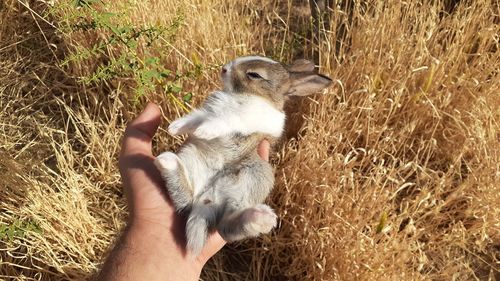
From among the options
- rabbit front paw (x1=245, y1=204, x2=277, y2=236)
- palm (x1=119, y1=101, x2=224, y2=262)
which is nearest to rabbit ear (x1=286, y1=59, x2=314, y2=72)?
palm (x1=119, y1=101, x2=224, y2=262)

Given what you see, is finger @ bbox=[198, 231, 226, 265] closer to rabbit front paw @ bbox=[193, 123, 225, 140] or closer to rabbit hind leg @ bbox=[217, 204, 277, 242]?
rabbit hind leg @ bbox=[217, 204, 277, 242]

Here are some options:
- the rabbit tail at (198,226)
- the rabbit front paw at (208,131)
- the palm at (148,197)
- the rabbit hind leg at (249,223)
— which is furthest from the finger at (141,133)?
the rabbit hind leg at (249,223)

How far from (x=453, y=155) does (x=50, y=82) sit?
2497 mm

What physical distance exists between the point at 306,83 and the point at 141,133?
74 cm

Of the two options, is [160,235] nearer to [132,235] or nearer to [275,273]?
[132,235]

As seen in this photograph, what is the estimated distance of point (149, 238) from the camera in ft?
7.25

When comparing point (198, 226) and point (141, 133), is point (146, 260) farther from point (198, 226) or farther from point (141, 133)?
point (141, 133)

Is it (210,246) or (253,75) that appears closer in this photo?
(210,246)

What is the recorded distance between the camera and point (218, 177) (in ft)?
7.34

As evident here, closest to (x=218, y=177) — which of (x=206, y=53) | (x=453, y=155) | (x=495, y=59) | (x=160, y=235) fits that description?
(x=160, y=235)

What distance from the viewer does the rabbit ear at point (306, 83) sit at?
97.1 inches

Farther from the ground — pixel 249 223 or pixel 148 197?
pixel 249 223

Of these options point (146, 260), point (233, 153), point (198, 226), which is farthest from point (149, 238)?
point (233, 153)

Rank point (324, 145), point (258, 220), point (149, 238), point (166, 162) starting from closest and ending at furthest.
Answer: point (258, 220) < point (166, 162) < point (149, 238) < point (324, 145)
